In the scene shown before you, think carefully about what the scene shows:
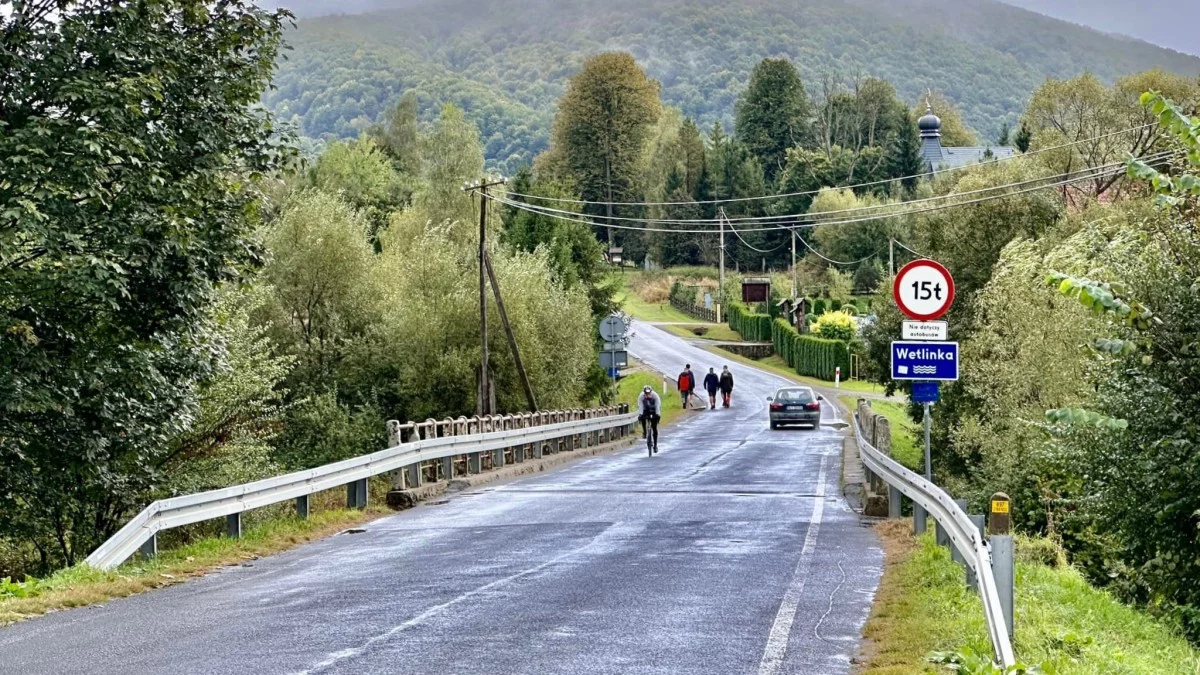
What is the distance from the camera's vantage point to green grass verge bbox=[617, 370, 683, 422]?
6379 cm

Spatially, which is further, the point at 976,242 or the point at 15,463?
the point at 976,242

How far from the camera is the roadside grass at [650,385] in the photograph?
209 ft

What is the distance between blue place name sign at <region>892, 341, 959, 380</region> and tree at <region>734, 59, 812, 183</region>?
131918 millimetres

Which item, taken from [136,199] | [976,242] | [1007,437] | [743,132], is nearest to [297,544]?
[136,199]

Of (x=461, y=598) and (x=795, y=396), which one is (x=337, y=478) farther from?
(x=795, y=396)

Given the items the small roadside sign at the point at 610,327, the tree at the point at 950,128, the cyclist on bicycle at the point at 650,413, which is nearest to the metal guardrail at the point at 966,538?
the cyclist on bicycle at the point at 650,413

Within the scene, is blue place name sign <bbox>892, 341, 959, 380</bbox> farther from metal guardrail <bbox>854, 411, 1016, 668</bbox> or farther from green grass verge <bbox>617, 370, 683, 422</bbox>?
green grass verge <bbox>617, 370, 683, 422</bbox>

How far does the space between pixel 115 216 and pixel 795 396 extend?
3581cm

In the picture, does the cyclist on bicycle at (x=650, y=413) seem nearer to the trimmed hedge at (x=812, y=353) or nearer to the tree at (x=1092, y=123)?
the tree at (x=1092, y=123)

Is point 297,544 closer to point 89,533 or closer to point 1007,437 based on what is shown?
point 89,533

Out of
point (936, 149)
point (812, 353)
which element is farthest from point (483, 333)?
point (936, 149)

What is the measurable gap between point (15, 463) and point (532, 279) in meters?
31.0

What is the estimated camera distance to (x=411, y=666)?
8.33m

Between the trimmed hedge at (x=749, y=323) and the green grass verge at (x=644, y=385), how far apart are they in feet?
62.3
